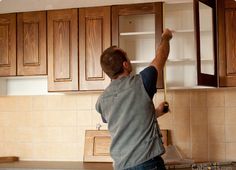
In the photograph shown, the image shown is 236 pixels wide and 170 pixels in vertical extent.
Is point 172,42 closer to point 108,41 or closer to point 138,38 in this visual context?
point 138,38

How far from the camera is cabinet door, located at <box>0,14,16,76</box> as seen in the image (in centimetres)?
328

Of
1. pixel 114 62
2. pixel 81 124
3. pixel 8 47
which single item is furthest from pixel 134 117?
pixel 8 47

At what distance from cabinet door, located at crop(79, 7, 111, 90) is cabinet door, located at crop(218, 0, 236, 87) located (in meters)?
0.82

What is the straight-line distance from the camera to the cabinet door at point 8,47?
3.28 m

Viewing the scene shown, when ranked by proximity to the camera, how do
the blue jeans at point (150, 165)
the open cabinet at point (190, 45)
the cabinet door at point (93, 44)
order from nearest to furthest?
1. the blue jeans at point (150, 165)
2. the open cabinet at point (190, 45)
3. the cabinet door at point (93, 44)

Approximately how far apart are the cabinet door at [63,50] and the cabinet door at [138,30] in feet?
1.07

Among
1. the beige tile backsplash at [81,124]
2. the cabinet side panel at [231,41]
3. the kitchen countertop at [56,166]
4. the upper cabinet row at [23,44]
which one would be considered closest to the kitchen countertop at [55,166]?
the kitchen countertop at [56,166]

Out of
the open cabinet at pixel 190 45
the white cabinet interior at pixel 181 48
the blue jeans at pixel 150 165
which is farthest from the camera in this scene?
the white cabinet interior at pixel 181 48

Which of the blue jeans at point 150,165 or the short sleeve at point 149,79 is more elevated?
the short sleeve at point 149,79

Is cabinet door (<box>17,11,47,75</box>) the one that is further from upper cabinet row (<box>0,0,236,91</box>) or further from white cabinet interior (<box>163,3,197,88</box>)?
white cabinet interior (<box>163,3,197,88</box>)

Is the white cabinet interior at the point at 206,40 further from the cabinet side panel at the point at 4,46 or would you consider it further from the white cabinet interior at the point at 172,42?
the cabinet side panel at the point at 4,46

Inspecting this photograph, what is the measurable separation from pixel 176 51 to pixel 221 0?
1.72 ft

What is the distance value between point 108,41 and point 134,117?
1136 mm

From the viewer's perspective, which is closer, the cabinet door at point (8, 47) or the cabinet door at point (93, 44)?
the cabinet door at point (93, 44)
